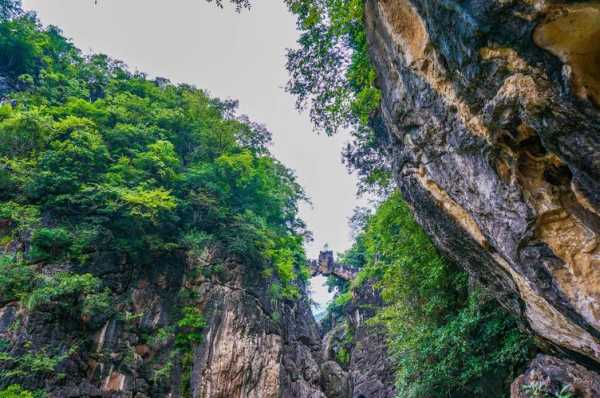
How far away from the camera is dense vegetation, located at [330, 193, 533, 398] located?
6.61m

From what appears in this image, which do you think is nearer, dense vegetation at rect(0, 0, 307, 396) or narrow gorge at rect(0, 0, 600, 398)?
narrow gorge at rect(0, 0, 600, 398)

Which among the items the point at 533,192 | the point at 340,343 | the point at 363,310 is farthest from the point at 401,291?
the point at 340,343

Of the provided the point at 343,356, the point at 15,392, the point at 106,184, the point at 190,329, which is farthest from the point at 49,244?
the point at 343,356

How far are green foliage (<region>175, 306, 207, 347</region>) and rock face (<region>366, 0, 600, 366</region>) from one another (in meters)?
7.67

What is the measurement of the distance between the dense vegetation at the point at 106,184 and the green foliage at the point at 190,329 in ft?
0.12

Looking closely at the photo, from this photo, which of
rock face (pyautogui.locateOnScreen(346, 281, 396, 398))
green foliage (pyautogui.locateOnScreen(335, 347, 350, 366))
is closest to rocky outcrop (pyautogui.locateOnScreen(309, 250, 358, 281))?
rock face (pyautogui.locateOnScreen(346, 281, 396, 398))

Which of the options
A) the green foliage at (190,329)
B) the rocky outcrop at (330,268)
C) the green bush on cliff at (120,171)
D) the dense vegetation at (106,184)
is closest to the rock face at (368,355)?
the rocky outcrop at (330,268)

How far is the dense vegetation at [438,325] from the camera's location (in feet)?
21.7

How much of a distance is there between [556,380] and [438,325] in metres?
2.78

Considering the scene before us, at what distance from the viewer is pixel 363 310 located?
17.1 metres

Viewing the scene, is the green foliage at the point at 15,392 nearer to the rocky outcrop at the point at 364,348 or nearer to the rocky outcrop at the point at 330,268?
the rocky outcrop at the point at 364,348

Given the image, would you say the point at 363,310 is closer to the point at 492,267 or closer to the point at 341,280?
the point at 341,280

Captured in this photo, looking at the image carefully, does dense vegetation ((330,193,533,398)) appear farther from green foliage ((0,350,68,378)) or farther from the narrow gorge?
green foliage ((0,350,68,378))

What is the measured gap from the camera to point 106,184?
9312mm
